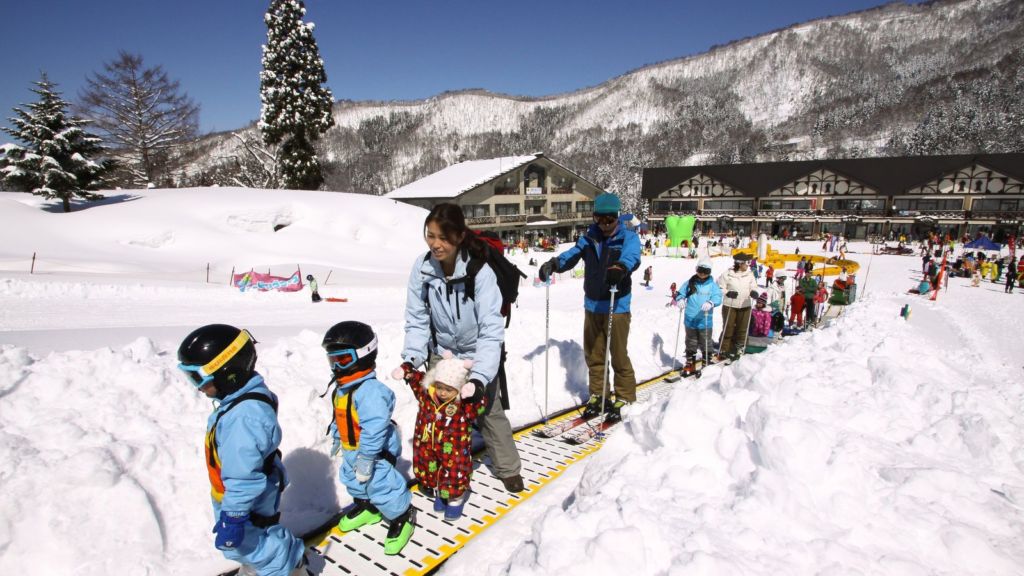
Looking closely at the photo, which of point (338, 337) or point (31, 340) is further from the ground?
point (338, 337)

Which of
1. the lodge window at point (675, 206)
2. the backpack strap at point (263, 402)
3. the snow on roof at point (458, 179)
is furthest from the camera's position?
the lodge window at point (675, 206)

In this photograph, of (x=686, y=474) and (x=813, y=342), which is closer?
(x=686, y=474)

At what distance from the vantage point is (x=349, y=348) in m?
3.36

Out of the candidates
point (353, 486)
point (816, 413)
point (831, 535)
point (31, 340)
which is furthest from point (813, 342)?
point (31, 340)

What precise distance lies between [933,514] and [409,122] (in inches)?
7420

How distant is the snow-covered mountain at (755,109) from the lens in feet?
389

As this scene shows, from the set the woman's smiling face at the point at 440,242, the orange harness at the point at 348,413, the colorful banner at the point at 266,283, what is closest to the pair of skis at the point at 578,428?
the orange harness at the point at 348,413

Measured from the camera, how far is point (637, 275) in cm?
3178

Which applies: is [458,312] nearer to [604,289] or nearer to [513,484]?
[513,484]

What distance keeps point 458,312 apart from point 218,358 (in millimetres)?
1690

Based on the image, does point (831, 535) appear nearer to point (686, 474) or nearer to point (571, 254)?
point (686, 474)

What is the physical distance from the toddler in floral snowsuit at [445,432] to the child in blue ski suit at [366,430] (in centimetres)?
26

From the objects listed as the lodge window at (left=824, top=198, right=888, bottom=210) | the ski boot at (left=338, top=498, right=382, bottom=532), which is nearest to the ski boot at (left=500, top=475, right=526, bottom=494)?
the ski boot at (left=338, top=498, right=382, bottom=532)

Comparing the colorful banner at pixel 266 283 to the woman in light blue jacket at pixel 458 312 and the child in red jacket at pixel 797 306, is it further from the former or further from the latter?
the child in red jacket at pixel 797 306
